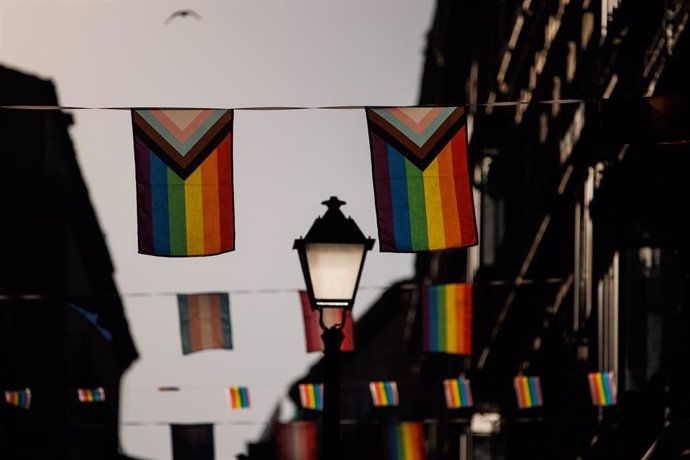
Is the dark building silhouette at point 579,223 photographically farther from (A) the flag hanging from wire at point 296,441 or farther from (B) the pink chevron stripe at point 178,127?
(B) the pink chevron stripe at point 178,127

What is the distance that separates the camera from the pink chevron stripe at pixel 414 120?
43.9 ft

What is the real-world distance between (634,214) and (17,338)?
24824 millimetres

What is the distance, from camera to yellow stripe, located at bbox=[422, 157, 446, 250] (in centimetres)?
1381

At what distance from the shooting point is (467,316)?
22375 millimetres

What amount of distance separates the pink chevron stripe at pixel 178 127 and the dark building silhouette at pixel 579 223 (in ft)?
8.74

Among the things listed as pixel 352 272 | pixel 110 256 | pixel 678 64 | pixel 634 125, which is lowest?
pixel 352 272

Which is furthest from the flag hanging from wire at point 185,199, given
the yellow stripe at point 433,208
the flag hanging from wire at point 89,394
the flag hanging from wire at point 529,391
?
the flag hanging from wire at point 529,391

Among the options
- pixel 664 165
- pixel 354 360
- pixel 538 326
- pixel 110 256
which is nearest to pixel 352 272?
pixel 664 165

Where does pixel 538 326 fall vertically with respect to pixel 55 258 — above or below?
below

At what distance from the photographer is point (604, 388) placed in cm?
2075

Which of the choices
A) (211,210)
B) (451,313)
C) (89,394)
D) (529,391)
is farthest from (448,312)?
(211,210)

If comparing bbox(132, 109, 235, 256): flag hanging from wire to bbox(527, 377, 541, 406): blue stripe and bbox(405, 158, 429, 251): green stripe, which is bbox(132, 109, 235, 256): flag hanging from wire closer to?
bbox(405, 158, 429, 251): green stripe

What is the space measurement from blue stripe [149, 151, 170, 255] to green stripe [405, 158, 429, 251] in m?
2.09

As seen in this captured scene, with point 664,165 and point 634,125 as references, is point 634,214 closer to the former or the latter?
point 664,165
